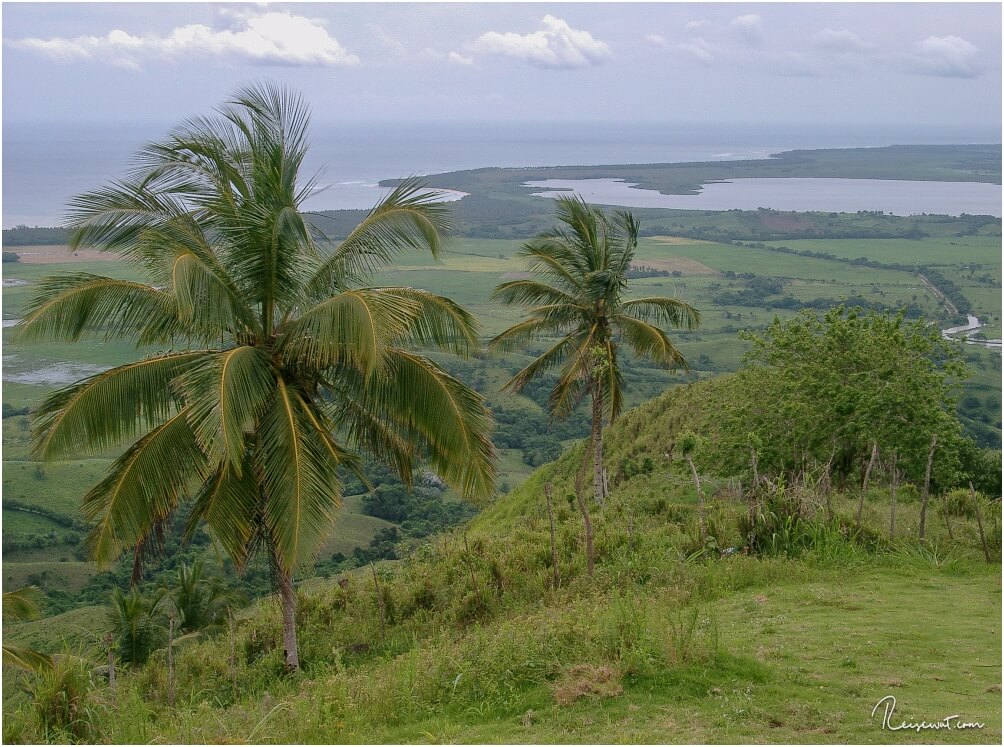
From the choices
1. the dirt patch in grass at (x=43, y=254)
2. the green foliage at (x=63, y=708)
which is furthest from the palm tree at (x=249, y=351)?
the dirt patch in grass at (x=43, y=254)

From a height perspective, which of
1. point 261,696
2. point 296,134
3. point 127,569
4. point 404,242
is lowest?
point 127,569

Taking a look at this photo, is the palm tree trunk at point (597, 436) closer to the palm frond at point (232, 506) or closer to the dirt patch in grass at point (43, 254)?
the palm frond at point (232, 506)

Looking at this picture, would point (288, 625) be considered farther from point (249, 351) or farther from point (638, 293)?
point (638, 293)

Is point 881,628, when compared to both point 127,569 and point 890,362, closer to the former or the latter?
point 890,362

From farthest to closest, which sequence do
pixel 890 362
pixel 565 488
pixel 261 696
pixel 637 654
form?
1. pixel 565 488
2. pixel 890 362
3. pixel 261 696
4. pixel 637 654

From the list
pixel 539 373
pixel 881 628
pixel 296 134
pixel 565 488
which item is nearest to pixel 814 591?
pixel 881 628

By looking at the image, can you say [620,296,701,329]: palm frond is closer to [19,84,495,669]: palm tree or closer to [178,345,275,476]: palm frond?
[19,84,495,669]: palm tree

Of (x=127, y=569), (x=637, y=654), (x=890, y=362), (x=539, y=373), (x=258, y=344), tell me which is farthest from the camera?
(x=127, y=569)
